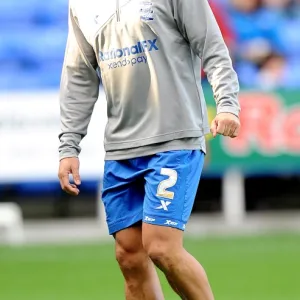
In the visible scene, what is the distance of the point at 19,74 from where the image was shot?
14.5 metres

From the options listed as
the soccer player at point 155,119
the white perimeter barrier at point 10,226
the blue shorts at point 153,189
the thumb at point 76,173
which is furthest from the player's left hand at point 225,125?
the white perimeter barrier at point 10,226

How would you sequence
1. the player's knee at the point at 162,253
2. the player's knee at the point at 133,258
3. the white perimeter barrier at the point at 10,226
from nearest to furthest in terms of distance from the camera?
the player's knee at the point at 162,253 → the player's knee at the point at 133,258 → the white perimeter barrier at the point at 10,226

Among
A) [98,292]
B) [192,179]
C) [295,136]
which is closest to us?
[192,179]

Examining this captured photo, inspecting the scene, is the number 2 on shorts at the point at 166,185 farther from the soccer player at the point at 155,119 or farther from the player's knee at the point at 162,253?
the player's knee at the point at 162,253

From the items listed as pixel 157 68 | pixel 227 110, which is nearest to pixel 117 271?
pixel 157 68

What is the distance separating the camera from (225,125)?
5449mm

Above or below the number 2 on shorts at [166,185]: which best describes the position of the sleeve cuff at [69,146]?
above

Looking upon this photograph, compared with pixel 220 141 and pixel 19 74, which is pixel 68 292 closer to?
pixel 220 141

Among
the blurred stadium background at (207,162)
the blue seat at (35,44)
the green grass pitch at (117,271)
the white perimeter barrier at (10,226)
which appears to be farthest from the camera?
the blue seat at (35,44)

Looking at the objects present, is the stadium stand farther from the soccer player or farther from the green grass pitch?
the soccer player

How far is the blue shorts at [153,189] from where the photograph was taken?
5676mm

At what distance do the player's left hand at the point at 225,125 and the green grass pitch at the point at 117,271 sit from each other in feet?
10.1

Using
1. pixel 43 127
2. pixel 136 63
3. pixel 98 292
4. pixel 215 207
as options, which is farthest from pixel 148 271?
pixel 215 207

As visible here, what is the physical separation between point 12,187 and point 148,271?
8931 millimetres
